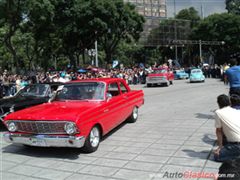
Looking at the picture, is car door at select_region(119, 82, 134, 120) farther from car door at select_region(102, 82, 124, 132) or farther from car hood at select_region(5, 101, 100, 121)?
car hood at select_region(5, 101, 100, 121)

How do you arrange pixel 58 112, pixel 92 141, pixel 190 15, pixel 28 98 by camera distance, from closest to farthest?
pixel 58 112 < pixel 92 141 < pixel 28 98 < pixel 190 15

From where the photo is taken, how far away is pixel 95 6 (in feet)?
102

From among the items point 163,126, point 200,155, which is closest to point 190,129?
point 163,126

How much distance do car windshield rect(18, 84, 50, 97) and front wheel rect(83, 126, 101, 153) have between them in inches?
162

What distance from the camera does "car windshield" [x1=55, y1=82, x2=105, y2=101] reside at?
7.46 m

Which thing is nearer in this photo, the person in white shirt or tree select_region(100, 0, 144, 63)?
the person in white shirt

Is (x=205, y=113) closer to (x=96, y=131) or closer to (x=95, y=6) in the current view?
(x=96, y=131)

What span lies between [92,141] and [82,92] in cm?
148

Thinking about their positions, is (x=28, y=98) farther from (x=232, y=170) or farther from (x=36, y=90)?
(x=232, y=170)

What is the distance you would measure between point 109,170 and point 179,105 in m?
8.05

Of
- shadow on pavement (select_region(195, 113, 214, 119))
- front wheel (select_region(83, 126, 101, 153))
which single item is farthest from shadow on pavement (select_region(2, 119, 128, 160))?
shadow on pavement (select_region(195, 113, 214, 119))

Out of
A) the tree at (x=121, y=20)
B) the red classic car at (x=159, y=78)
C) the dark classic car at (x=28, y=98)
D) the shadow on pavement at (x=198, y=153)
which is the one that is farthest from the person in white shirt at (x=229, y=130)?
the tree at (x=121, y=20)

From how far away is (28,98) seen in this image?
32.6 ft

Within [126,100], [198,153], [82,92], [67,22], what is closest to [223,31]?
[67,22]
